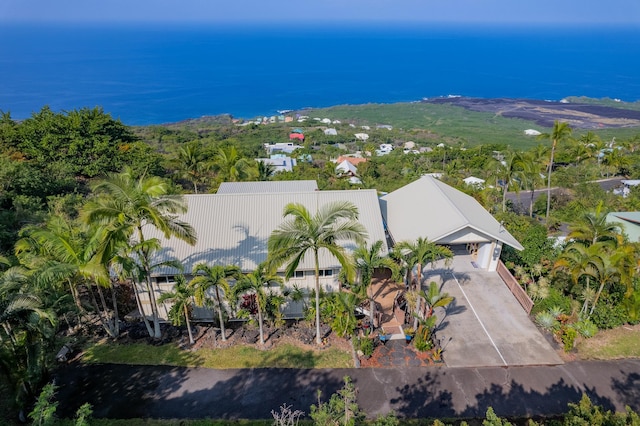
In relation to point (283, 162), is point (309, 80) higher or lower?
higher

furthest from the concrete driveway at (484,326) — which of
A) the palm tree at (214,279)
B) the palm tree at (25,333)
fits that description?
the palm tree at (25,333)

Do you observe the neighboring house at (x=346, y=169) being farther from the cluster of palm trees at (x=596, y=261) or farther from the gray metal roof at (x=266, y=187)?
the cluster of palm trees at (x=596, y=261)

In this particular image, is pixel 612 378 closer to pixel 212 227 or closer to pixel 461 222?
pixel 461 222

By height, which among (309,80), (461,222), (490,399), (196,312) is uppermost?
(309,80)

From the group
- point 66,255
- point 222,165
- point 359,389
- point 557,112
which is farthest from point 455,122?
point 66,255

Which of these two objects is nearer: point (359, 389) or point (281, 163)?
point (359, 389)

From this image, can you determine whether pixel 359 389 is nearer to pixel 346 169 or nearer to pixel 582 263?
A: pixel 582 263

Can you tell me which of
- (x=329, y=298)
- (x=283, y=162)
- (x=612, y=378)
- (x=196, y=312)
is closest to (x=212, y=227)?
(x=196, y=312)
